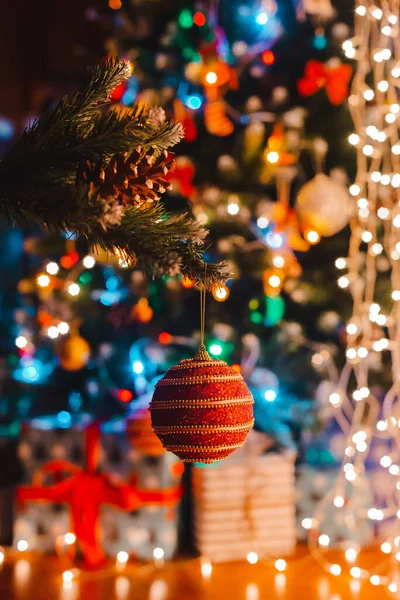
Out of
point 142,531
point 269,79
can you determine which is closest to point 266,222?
point 269,79

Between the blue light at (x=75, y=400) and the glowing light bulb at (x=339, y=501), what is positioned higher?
the blue light at (x=75, y=400)

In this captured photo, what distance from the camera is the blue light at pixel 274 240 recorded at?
1.95 metres

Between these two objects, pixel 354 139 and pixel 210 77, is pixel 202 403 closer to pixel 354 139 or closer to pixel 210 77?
pixel 354 139

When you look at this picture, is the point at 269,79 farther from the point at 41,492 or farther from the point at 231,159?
the point at 41,492

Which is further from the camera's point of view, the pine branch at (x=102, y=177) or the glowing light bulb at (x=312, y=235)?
the glowing light bulb at (x=312, y=235)

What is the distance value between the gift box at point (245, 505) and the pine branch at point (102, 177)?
1.27 m

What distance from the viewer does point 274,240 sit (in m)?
1.95

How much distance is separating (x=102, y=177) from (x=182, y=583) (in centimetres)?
146

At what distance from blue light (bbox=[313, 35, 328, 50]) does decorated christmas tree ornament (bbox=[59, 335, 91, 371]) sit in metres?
1.49

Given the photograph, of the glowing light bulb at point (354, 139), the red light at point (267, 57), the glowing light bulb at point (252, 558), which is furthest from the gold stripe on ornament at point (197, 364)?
the red light at point (267, 57)

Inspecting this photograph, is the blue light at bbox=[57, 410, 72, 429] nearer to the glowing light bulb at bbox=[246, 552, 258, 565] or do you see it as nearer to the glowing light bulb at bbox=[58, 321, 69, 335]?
the glowing light bulb at bbox=[58, 321, 69, 335]

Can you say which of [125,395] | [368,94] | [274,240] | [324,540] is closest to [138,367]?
[125,395]

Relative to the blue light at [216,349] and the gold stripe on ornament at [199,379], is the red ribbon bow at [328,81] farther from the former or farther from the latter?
the gold stripe on ornament at [199,379]

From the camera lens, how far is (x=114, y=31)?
85.4 inches
